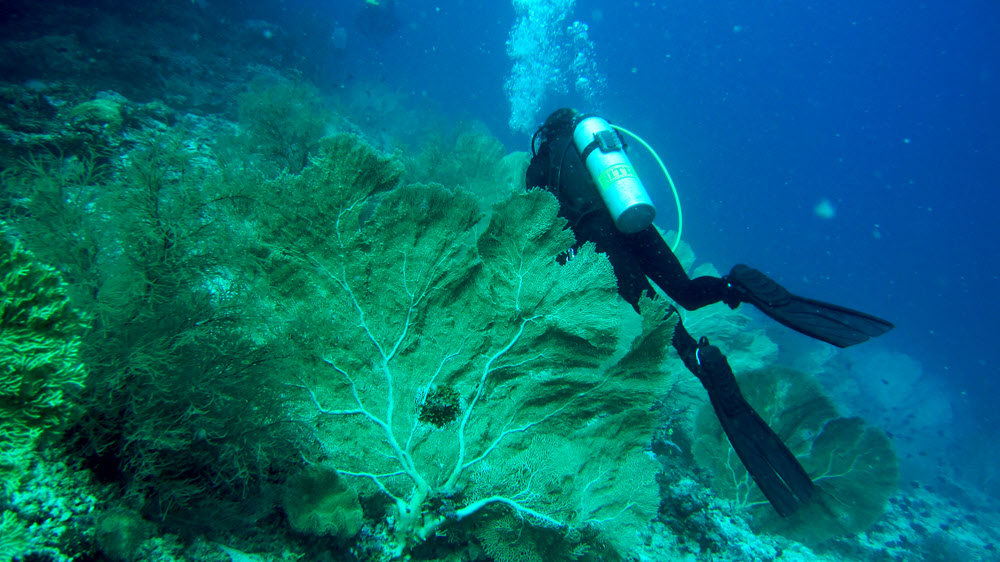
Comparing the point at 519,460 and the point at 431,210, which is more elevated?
the point at 431,210

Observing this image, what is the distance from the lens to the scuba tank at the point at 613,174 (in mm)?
4078

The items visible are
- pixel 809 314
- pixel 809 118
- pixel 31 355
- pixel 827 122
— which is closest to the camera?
pixel 31 355

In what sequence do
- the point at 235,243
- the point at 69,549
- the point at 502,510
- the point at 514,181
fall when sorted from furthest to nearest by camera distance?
1. the point at 514,181
2. the point at 502,510
3. the point at 235,243
4. the point at 69,549

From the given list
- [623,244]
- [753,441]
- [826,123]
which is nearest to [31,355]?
[623,244]

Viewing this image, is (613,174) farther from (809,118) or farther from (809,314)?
(809,118)

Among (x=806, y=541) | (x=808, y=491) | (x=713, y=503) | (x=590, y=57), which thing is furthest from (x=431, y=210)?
(x=590, y=57)

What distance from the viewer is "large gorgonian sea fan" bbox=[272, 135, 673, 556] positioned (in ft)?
8.66

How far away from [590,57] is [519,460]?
7853cm

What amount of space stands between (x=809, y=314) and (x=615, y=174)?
2.31 meters

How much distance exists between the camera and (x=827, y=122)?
99.8 metres

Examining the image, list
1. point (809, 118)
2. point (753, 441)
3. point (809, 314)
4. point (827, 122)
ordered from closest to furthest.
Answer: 1. point (753, 441)
2. point (809, 314)
3. point (809, 118)
4. point (827, 122)

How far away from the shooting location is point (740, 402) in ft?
12.0

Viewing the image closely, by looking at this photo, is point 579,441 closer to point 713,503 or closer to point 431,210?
point 431,210

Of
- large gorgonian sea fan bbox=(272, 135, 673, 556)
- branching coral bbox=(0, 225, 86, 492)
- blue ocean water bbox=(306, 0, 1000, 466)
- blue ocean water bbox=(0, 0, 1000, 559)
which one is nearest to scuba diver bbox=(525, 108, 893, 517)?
large gorgonian sea fan bbox=(272, 135, 673, 556)
